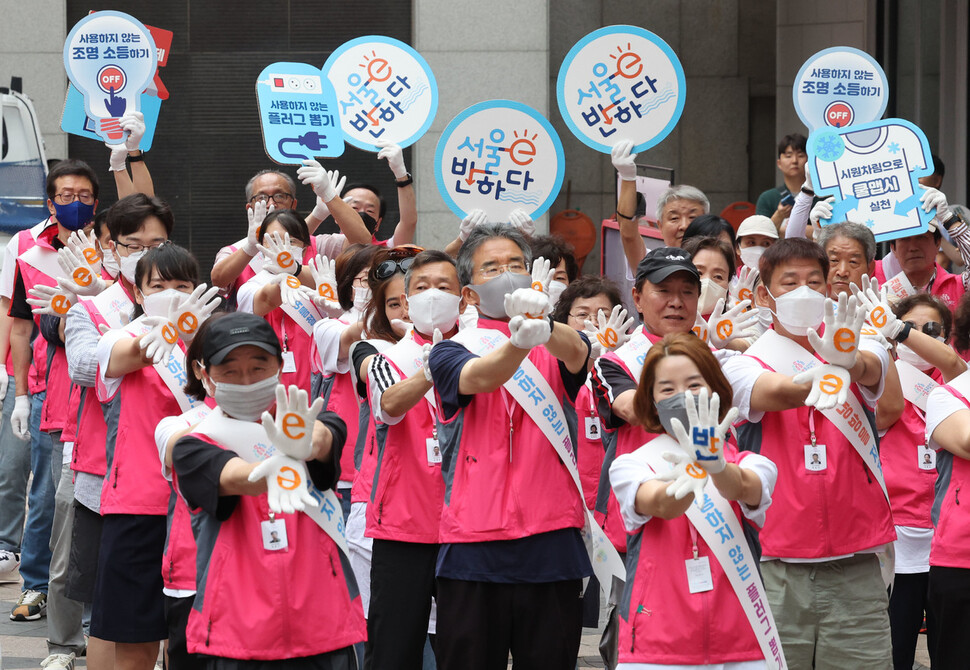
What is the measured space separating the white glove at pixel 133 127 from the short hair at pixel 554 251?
2441 millimetres

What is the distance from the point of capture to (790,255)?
193 inches

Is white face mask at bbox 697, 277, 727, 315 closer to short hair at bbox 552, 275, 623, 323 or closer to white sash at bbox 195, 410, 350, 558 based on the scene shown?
short hair at bbox 552, 275, 623, 323

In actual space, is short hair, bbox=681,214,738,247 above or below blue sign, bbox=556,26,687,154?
below

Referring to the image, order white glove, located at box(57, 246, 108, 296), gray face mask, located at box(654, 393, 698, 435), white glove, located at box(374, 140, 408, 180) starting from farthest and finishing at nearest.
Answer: white glove, located at box(374, 140, 408, 180) < white glove, located at box(57, 246, 108, 296) < gray face mask, located at box(654, 393, 698, 435)

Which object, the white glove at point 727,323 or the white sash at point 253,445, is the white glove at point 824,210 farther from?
the white sash at point 253,445

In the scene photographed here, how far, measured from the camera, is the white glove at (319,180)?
748cm

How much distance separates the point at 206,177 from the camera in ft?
48.2

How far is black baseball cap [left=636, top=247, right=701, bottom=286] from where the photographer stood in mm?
4684

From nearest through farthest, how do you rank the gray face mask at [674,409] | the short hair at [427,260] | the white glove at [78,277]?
the gray face mask at [674,409], the short hair at [427,260], the white glove at [78,277]

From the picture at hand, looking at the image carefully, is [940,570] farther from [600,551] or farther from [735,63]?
[735,63]

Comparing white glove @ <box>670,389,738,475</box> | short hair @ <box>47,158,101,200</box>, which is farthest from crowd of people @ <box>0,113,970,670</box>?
short hair @ <box>47,158,101,200</box>

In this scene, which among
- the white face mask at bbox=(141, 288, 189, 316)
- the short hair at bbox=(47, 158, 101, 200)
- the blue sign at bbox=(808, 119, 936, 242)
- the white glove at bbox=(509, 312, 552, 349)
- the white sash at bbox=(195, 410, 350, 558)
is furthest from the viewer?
the short hair at bbox=(47, 158, 101, 200)

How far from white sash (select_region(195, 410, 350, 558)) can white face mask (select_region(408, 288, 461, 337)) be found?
1088mm

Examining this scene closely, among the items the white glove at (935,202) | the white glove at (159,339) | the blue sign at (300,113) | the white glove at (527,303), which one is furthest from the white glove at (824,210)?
the white glove at (159,339)
